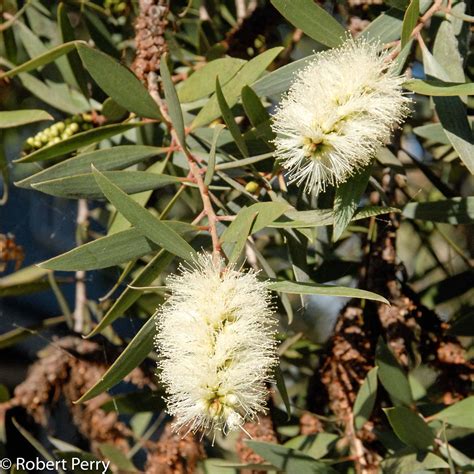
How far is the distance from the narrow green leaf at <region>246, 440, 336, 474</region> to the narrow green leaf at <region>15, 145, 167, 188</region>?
550mm

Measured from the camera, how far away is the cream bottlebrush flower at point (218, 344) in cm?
92

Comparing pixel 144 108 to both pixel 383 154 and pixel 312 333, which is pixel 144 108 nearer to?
pixel 383 154

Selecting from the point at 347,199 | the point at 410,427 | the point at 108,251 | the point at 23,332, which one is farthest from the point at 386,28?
the point at 23,332

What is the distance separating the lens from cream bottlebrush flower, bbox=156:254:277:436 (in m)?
0.92

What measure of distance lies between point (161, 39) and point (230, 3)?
673mm

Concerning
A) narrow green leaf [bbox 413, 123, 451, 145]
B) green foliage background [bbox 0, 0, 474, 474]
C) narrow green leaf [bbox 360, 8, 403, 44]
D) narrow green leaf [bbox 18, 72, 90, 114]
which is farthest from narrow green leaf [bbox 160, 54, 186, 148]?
narrow green leaf [bbox 18, 72, 90, 114]

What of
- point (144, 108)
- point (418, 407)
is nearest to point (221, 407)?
point (144, 108)

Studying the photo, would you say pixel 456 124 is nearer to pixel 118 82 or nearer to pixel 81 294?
pixel 118 82

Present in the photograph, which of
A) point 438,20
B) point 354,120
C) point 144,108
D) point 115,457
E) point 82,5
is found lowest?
point 115,457

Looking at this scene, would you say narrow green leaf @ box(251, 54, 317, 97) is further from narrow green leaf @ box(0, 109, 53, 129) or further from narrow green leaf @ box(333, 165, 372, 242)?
narrow green leaf @ box(0, 109, 53, 129)

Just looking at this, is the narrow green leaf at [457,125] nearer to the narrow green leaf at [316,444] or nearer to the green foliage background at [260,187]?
the green foliage background at [260,187]

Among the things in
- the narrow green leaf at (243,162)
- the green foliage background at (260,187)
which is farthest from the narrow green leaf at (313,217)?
the narrow green leaf at (243,162)

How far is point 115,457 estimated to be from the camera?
1673mm

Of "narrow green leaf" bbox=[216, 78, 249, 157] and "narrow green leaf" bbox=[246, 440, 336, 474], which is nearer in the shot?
"narrow green leaf" bbox=[216, 78, 249, 157]
